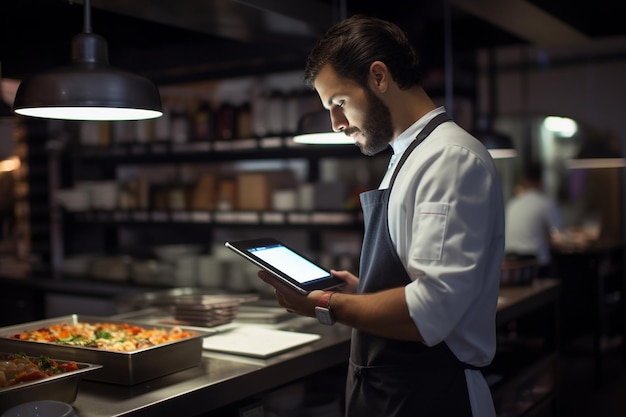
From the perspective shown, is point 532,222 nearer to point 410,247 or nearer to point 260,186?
point 260,186

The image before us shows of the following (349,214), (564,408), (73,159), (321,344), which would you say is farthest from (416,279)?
(73,159)

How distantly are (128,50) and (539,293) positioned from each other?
2.82m

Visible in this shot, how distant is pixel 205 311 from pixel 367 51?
137 centimetres

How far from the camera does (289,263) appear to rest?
6.80 ft

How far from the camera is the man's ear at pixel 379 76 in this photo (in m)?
1.88

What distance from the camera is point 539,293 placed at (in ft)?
13.1

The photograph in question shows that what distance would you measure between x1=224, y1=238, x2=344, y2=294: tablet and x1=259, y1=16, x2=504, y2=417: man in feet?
0.12

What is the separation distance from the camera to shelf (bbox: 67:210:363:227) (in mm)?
4996

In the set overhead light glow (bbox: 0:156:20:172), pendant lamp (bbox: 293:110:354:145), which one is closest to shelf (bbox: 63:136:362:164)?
overhead light glow (bbox: 0:156:20:172)

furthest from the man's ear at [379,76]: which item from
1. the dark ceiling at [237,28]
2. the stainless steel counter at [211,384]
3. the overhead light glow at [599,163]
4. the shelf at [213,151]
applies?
the overhead light glow at [599,163]

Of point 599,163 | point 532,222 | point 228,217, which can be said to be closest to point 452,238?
point 228,217

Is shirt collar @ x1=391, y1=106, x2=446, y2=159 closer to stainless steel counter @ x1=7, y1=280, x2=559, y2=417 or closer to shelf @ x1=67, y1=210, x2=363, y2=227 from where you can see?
stainless steel counter @ x1=7, y1=280, x2=559, y2=417

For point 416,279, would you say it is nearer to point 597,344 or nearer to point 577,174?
point 597,344

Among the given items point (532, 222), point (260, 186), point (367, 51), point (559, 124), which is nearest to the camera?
point (367, 51)
